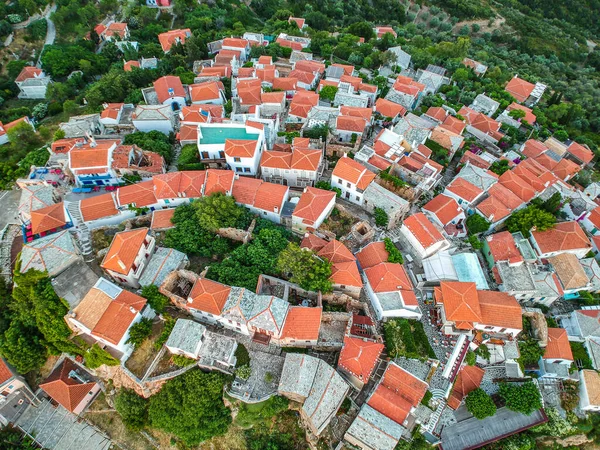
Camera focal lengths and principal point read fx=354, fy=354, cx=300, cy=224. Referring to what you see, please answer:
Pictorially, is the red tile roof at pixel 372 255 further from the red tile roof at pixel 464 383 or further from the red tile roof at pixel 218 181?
the red tile roof at pixel 218 181

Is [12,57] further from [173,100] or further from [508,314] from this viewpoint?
[508,314]

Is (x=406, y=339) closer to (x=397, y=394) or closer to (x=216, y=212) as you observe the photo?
(x=397, y=394)

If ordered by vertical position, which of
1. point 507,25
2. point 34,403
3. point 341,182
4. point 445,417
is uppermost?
point 507,25

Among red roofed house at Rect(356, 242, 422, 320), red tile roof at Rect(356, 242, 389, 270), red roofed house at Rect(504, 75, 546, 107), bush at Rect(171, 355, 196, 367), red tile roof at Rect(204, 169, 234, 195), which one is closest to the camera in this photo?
bush at Rect(171, 355, 196, 367)

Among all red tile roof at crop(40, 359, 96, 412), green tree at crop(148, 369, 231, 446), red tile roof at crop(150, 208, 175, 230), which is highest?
red tile roof at crop(150, 208, 175, 230)

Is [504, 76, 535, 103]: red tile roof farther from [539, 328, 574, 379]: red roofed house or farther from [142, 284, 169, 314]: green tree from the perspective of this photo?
[142, 284, 169, 314]: green tree

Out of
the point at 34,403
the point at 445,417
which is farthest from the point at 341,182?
the point at 34,403

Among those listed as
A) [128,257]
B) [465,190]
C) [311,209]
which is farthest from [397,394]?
[128,257]

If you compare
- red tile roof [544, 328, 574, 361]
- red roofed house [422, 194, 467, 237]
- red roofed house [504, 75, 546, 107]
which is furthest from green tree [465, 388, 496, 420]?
red roofed house [504, 75, 546, 107]
